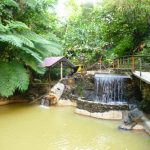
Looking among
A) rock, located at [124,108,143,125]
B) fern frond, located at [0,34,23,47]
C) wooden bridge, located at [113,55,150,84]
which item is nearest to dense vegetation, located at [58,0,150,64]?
wooden bridge, located at [113,55,150,84]

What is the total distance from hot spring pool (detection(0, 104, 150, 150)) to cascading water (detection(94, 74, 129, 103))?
1.95 meters

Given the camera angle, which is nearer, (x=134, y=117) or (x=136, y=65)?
(x=134, y=117)

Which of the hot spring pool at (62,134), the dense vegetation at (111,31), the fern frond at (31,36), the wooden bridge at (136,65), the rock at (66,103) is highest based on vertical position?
the dense vegetation at (111,31)

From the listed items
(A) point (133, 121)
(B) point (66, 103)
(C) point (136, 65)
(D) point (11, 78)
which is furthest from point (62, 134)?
(C) point (136, 65)

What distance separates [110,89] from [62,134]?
4.35 meters

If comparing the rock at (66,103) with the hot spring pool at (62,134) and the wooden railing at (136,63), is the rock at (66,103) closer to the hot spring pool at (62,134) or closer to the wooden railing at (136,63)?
the hot spring pool at (62,134)

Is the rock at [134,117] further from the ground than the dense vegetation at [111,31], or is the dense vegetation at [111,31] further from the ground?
the dense vegetation at [111,31]

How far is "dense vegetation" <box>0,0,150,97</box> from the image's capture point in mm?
8539

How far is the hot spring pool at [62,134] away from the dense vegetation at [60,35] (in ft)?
4.08

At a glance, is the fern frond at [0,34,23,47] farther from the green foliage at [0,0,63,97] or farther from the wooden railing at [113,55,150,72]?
the wooden railing at [113,55,150,72]

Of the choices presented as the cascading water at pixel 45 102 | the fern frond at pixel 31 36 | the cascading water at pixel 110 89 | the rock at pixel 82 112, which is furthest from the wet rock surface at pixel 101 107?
the fern frond at pixel 31 36

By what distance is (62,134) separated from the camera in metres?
7.62

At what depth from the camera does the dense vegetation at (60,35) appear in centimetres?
854

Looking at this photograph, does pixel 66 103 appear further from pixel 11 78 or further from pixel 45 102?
pixel 11 78
